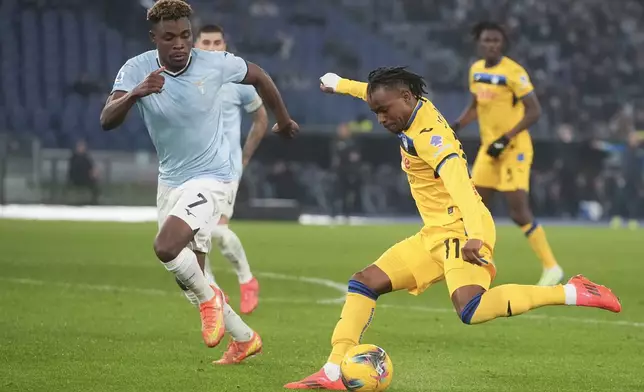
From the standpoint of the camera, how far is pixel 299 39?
32594 millimetres

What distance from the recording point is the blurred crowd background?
28188 mm

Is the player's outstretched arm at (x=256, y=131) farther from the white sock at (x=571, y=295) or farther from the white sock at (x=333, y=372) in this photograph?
the white sock at (x=571, y=295)

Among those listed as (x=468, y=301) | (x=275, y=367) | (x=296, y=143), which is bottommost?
(x=296, y=143)

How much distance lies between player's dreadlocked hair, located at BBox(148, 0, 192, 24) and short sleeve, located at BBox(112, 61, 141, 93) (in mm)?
331

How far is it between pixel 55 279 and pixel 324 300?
10.3ft

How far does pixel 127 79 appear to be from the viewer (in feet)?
24.9

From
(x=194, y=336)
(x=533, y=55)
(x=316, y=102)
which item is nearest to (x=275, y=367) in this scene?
(x=194, y=336)

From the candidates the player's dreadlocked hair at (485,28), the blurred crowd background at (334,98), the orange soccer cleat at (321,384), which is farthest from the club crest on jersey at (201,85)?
the blurred crowd background at (334,98)

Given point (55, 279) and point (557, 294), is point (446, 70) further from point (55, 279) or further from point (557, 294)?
point (557, 294)

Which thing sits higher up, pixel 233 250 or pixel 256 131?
pixel 256 131

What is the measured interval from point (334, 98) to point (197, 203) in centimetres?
2396

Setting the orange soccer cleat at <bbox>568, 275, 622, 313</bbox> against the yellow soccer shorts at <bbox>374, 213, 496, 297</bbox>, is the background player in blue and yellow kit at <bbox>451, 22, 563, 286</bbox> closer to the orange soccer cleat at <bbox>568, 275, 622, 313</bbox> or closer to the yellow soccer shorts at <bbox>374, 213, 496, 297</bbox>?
the orange soccer cleat at <bbox>568, 275, 622, 313</bbox>

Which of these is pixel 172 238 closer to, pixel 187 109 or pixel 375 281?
pixel 187 109

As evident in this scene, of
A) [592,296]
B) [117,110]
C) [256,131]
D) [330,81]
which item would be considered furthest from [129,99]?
[256,131]
